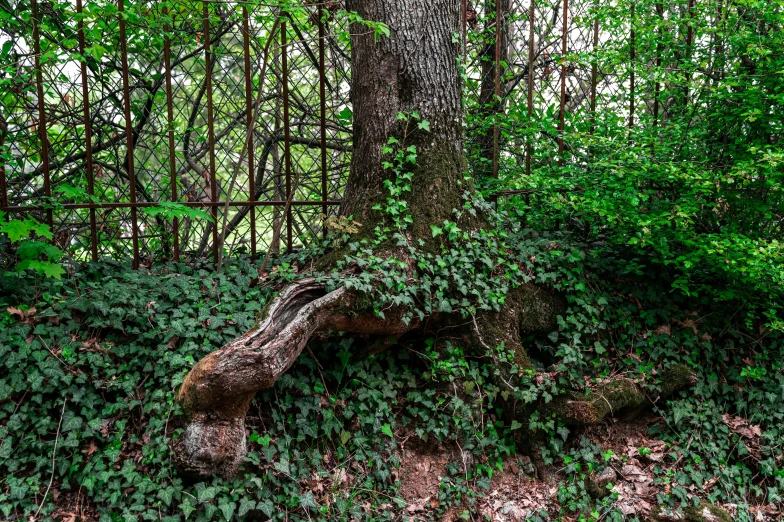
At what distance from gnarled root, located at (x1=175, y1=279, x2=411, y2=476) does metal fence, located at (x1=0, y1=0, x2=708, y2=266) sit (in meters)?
1.04

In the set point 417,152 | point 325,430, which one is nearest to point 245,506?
point 325,430

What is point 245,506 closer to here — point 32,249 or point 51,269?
point 51,269

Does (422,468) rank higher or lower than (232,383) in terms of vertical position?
lower

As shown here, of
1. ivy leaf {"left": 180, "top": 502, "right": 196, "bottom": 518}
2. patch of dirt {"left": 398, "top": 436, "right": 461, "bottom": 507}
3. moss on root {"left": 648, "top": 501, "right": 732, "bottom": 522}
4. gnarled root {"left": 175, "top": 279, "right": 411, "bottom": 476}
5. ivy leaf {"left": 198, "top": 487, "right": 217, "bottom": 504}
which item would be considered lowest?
moss on root {"left": 648, "top": 501, "right": 732, "bottom": 522}

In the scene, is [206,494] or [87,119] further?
[87,119]

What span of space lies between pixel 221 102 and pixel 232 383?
9.82 ft

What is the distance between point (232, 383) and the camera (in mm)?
3105

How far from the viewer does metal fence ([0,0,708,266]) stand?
4168 mm

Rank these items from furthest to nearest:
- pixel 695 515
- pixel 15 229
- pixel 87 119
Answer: pixel 87 119, pixel 695 515, pixel 15 229

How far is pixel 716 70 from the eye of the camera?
449 centimetres

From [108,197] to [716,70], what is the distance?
518 centimetres

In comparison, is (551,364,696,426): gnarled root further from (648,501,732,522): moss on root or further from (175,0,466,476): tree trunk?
(175,0,466,476): tree trunk

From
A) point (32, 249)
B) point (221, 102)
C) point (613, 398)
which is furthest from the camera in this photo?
point (221, 102)

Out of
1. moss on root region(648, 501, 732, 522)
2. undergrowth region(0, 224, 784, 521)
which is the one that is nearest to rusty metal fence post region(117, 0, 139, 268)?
undergrowth region(0, 224, 784, 521)
